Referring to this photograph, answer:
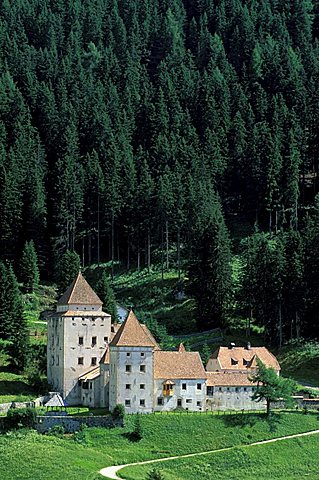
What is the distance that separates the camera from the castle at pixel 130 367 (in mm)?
91375

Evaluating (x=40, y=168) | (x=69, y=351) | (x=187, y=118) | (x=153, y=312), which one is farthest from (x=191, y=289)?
(x=187, y=118)

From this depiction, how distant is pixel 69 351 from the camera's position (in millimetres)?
99312

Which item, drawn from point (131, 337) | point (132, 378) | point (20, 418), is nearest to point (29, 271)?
point (131, 337)

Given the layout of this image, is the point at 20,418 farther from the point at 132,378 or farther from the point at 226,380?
the point at 226,380

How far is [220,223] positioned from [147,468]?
52005 millimetres

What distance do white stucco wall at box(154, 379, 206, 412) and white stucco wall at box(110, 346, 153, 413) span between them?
1914 mm

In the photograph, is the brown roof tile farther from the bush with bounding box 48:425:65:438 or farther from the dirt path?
the bush with bounding box 48:425:65:438

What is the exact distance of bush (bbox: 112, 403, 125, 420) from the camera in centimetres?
8700

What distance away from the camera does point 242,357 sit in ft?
339

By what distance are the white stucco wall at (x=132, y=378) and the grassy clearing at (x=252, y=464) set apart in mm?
9493

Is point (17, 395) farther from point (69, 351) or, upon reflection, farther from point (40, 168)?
point (40, 168)

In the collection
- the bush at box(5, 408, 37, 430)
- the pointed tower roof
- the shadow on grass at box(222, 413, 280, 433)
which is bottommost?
the shadow on grass at box(222, 413, 280, 433)

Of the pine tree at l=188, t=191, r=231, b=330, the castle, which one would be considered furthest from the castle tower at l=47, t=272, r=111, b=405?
the pine tree at l=188, t=191, r=231, b=330

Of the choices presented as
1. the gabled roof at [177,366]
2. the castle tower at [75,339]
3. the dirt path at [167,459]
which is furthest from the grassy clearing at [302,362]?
the castle tower at [75,339]
